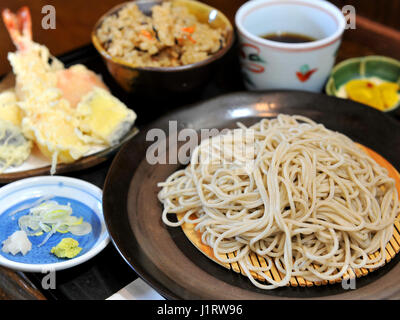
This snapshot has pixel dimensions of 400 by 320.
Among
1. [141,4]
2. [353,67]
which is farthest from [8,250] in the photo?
[353,67]

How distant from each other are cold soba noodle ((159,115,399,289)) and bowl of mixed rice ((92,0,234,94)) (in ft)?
1.27

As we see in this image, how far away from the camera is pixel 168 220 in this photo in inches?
67.4

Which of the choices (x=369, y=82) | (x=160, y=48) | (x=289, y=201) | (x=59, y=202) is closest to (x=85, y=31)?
(x=160, y=48)

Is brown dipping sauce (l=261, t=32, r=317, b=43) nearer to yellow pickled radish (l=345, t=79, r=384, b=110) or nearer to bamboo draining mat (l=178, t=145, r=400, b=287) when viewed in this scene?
yellow pickled radish (l=345, t=79, r=384, b=110)

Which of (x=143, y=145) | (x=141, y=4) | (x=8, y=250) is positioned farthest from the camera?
(x=141, y=4)

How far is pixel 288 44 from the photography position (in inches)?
83.6

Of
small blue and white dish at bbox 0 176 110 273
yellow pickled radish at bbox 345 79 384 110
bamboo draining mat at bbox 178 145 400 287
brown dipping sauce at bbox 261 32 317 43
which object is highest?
brown dipping sauce at bbox 261 32 317 43

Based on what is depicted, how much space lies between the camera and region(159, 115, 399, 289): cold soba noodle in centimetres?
155

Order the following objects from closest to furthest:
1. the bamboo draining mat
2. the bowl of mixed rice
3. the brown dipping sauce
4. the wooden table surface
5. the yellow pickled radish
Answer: the bamboo draining mat, the bowl of mixed rice, the yellow pickled radish, the brown dipping sauce, the wooden table surface

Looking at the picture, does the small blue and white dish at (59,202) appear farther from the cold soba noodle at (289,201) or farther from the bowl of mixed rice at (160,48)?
the bowl of mixed rice at (160,48)

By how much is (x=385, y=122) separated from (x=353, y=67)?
608 mm

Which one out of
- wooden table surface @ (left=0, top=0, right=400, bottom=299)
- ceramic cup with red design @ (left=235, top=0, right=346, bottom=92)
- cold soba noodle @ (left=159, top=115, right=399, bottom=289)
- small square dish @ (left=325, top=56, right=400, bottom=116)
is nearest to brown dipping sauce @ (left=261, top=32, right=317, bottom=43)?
ceramic cup with red design @ (left=235, top=0, right=346, bottom=92)
